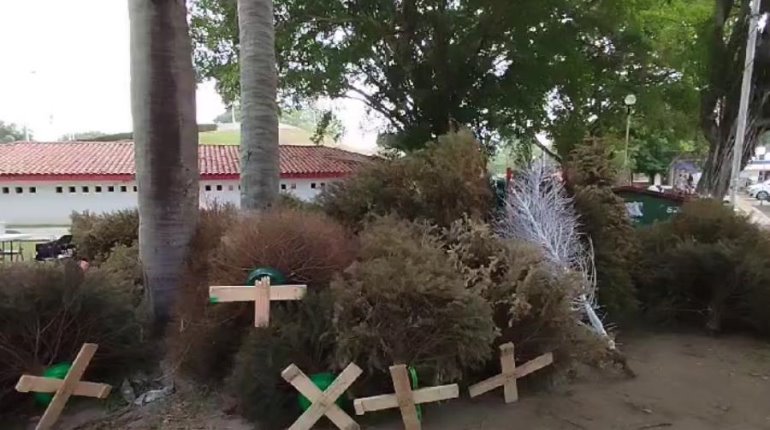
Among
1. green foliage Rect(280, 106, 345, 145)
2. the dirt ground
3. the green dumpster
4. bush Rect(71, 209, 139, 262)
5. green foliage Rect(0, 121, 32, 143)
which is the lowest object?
the dirt ground

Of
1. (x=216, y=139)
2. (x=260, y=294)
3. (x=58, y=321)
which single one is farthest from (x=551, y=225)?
(x=216, y=139)

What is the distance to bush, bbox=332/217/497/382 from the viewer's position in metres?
4.29

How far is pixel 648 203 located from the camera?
1196 centimetres

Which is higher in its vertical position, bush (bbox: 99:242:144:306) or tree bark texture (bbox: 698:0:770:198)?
tree bark texture (bbox: 698:0:770:198)

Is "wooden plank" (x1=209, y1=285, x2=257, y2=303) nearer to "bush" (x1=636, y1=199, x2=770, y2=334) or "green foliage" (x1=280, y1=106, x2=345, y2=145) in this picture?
"bush" (x1=636, y1=199, x2=770, y2=334)

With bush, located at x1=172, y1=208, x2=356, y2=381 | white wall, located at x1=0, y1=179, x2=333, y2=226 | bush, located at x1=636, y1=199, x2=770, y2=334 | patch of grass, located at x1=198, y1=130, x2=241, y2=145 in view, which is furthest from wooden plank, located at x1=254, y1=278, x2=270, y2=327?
patch of grass, located at x1=198, y1=130, x2=241, y2=145

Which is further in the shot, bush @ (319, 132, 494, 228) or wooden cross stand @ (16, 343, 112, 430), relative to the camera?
bush @ (319, 132, 494, 228)

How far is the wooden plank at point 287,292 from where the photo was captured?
14.9 feet

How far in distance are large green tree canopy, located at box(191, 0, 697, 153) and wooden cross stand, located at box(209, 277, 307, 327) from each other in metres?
9.76

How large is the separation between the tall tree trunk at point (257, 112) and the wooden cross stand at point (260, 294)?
7.94ft

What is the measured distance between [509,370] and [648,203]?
27.4ft

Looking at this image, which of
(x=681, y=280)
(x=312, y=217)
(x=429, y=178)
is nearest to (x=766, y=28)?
(x=681, y=280)

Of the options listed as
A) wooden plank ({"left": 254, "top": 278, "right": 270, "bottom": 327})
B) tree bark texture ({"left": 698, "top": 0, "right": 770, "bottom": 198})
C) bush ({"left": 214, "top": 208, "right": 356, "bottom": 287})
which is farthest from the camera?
tree bark texture ({"left": 698, "top": 0, "right": 770, "bottom": 198})

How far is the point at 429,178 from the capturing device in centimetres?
621
